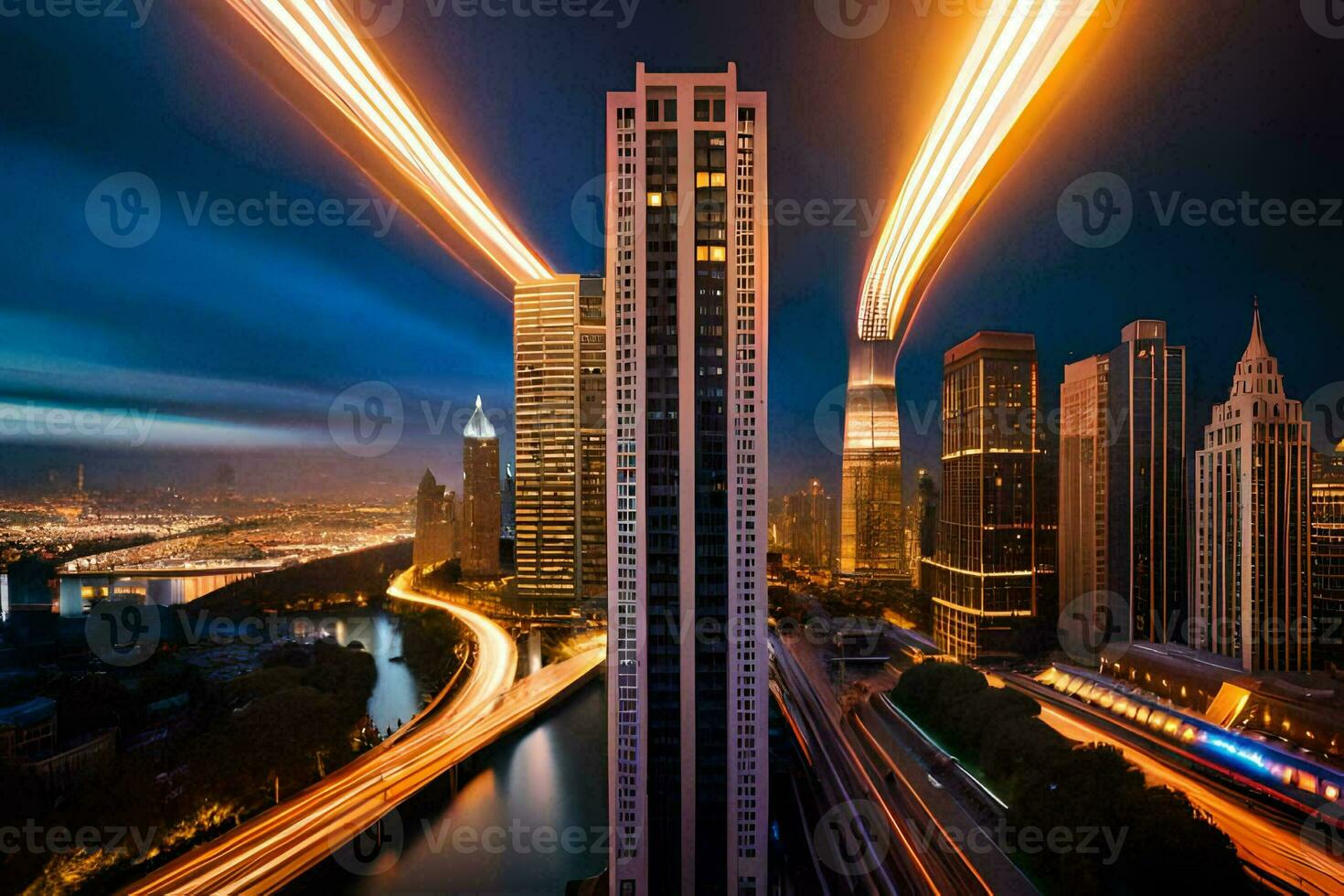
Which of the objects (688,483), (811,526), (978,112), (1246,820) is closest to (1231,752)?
(1246,820)

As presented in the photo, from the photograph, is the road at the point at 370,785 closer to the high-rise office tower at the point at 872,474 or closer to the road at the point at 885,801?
the road at the point at 885,801

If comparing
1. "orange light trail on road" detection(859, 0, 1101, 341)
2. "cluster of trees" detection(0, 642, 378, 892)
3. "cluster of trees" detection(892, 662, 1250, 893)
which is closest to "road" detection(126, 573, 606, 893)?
"cluster of trees" detection(0, 642, 378, 892)

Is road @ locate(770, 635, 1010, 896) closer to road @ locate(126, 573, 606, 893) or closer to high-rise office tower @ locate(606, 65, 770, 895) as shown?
high-rise office tower @ locate(606, 65, 770, 895)

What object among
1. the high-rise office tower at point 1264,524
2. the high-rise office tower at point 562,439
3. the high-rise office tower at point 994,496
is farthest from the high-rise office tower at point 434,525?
the high-rise office tower at point 1264,524

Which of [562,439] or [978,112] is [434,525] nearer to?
[562,439]

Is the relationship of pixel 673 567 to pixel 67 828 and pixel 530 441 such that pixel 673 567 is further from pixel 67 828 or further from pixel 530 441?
pixel 530 441

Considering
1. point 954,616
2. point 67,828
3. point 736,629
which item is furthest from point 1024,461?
point 67,828

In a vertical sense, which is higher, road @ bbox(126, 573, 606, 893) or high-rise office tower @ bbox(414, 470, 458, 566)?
high-rise office tower @ bbox(414, 470, 458, 566)
